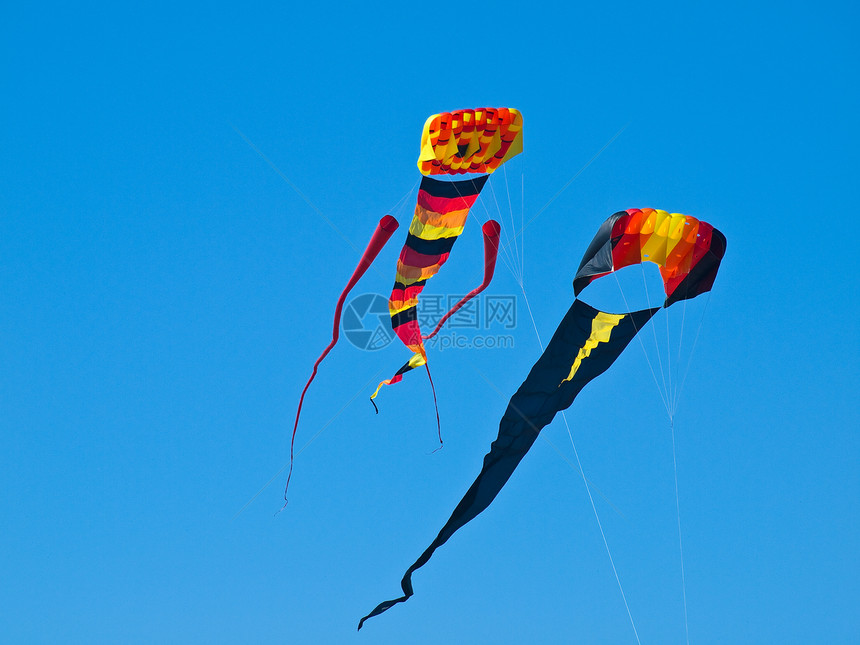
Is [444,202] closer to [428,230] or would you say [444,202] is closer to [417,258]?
[428,230]

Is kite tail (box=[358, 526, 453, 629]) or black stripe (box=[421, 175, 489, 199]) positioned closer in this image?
kite tail (box=[358, 526, 453, 629])

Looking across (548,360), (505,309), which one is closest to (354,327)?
(505,309)

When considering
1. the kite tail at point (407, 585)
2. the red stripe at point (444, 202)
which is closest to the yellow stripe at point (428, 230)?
the red stripe at point (444, 202)

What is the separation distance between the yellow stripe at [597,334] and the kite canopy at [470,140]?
110 inches

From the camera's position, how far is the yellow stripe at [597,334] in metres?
16.6

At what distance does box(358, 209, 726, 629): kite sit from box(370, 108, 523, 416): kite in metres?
1.72

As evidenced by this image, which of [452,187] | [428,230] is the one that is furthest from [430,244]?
[452,187]

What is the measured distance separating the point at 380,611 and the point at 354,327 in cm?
918

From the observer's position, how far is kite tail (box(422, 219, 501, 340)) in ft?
57.2

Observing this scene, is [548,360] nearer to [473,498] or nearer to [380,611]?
[473,498]

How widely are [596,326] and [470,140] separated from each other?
3341 millimetres

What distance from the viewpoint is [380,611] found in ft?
44.5

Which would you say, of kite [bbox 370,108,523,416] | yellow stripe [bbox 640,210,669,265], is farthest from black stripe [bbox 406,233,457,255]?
yellow stripe [bbox 640,210,669,265]

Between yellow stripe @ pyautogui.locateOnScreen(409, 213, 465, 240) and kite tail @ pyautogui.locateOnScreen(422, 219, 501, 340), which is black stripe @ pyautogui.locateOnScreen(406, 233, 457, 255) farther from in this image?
kite tail @ pyautogui.locateOnScreen(422, 219, 501, 340)
